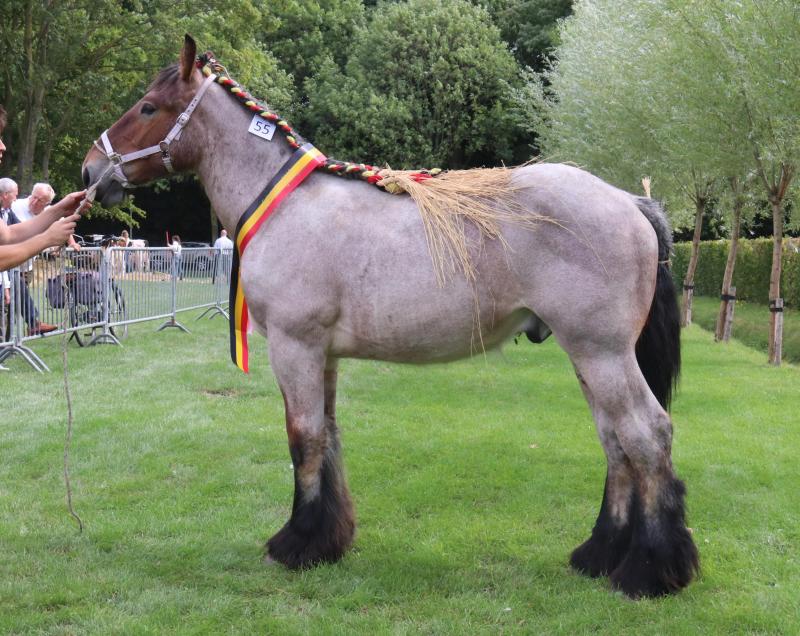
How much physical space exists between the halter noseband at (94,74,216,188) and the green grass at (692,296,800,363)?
43.7ft

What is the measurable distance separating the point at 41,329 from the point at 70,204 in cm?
774

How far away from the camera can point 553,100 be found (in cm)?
2806

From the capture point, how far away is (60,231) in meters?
4.25

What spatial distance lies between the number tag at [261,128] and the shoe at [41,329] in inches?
306

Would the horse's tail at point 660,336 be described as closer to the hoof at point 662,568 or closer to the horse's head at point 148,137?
the hoof at point 662,568

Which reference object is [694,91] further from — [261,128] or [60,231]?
[60,231]

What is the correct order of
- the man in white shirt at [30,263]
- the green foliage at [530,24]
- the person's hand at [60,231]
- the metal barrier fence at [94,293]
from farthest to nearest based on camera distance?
the green foliage at [530,24] → the metal barrier fence at [94,293] → the man in white shirt at [30,263] → the person's hand at [60,231]

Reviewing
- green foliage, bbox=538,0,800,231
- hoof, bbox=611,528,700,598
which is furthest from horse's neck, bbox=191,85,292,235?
green foliage, bbox=538,0,800,231

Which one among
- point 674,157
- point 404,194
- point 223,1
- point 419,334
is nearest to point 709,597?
point 419,334

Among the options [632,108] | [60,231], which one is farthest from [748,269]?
[60,231]

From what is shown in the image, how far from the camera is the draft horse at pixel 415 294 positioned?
160 inches

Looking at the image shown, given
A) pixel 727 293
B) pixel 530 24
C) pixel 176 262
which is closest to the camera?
pixel 176 262

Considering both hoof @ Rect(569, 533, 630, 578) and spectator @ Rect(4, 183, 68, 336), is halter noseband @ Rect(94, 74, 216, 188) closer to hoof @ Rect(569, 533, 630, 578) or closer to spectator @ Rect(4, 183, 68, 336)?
hoof @ Rect(569, 533, 630, 578)

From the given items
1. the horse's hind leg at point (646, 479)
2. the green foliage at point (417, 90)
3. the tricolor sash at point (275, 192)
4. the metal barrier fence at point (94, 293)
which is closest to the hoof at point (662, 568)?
the horse's hind leg at point (646, 479)
